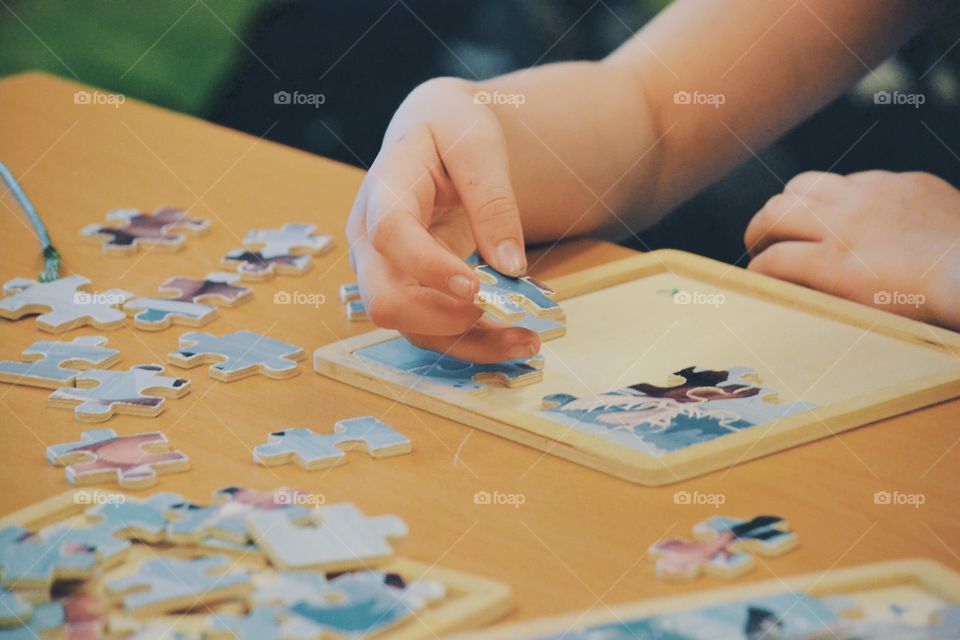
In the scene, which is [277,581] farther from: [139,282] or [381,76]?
[381,76]

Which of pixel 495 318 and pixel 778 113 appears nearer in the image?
pixel 495 318

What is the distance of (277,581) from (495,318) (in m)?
0.50

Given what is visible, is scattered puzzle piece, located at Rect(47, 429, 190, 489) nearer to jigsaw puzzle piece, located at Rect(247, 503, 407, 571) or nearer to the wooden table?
the wooden table

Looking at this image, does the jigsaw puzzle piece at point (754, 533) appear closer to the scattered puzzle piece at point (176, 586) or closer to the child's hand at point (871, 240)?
the scattered puzzle piece at point (176, 586)

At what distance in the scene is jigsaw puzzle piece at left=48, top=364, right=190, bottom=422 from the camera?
1.29 m

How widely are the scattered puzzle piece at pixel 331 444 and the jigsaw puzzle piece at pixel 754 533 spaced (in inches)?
12.3

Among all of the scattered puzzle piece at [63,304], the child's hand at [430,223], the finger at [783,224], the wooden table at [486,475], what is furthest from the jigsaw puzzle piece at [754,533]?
the scattered puzzle piece at [63,304]

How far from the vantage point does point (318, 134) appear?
2955mm

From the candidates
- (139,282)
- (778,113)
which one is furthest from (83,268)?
(778,113)

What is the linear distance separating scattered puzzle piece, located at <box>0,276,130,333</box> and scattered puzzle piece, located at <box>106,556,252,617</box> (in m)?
0.59

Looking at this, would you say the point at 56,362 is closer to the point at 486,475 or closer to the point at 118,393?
the point at 118,393

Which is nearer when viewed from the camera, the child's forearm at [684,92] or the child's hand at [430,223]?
the child's hand at [430,223]

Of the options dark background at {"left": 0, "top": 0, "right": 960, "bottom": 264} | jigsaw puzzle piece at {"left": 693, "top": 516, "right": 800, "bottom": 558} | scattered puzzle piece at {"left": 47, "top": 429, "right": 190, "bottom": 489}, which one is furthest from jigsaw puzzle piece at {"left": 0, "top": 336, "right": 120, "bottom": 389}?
dark background at {"left": 0, "top": 0, "right": 960, "bottom": 264}

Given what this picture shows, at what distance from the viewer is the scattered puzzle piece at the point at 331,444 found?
46.9 inches
